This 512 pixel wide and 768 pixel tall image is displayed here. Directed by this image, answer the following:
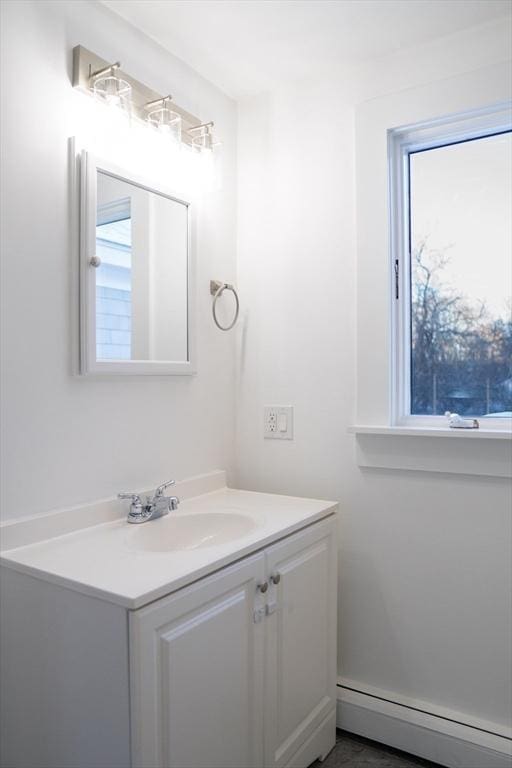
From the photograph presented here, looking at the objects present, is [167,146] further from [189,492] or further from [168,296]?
[189,492]

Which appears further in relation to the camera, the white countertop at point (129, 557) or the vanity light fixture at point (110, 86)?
the vanity light fixture at point (110, 86)

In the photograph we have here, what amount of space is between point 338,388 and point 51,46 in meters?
1.31

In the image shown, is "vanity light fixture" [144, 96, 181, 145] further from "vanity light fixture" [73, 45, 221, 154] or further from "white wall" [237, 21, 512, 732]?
"white wall" [237, 21, 512, 732]

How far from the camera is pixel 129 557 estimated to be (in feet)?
4.08

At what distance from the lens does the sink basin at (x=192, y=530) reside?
154 cm

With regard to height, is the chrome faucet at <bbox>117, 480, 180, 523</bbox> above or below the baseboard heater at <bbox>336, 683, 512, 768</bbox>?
above

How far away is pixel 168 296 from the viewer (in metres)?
1.78

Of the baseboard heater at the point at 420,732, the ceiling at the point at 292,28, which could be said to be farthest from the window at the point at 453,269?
the baseboard heater at the point at 420,732

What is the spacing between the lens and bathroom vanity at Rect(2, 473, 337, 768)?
105cm

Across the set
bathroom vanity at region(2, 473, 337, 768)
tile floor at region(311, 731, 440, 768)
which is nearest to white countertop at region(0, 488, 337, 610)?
bathroom vanity at region(2, 473, 337, 768)

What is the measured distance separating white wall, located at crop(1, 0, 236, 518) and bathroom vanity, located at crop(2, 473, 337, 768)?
0.18m

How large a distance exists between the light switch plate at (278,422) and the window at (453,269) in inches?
15.7

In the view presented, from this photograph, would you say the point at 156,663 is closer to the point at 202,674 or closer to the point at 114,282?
the point at 202,674

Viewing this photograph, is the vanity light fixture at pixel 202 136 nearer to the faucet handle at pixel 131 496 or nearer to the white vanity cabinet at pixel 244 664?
the faucet handle at pixel 131 496
